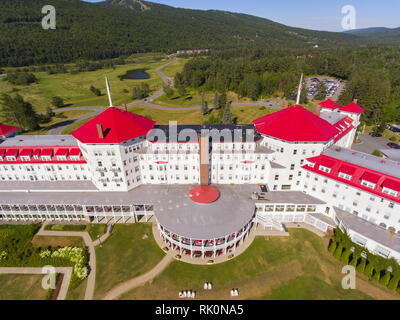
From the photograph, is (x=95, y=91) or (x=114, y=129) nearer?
(x=114, y=129)

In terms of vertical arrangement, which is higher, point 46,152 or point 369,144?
point 46,152

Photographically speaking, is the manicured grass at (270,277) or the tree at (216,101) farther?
the tree at (216,101)

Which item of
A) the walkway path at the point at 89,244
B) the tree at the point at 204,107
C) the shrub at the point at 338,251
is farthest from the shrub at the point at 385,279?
the tree at the point at 204,107

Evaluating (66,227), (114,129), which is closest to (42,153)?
(66,227)

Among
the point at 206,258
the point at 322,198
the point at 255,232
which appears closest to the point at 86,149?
the point at 206,258

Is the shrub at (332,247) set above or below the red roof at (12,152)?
below

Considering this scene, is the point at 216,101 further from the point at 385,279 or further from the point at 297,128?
the point at 385,279

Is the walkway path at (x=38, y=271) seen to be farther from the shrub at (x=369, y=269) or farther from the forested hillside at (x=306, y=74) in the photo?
the forested hillside at (x=306, y=74)
